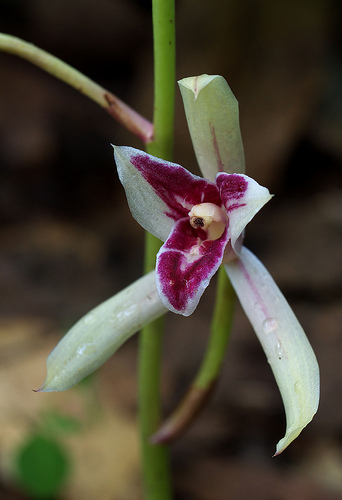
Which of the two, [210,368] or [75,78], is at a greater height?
[75,78]

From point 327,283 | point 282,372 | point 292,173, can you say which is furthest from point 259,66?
point 282,372

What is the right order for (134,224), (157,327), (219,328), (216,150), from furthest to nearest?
(134,224), (157,327), (219,328), (216,150)

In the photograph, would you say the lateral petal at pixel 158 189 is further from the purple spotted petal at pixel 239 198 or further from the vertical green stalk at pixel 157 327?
the vertical green stalk at pixel 157 327

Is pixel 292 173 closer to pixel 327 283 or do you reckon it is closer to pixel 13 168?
pixel 327 283

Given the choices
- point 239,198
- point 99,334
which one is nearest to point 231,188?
point 239,198

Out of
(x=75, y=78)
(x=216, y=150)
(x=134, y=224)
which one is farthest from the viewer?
(x=134, y=224)

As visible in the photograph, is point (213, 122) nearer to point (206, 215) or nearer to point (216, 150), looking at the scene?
point (216, 150)

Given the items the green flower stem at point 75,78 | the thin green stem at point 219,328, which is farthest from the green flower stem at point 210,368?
the green flower stem at point 75,78

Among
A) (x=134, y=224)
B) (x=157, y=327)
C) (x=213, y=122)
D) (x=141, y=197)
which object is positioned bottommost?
(x=134, y=224)
